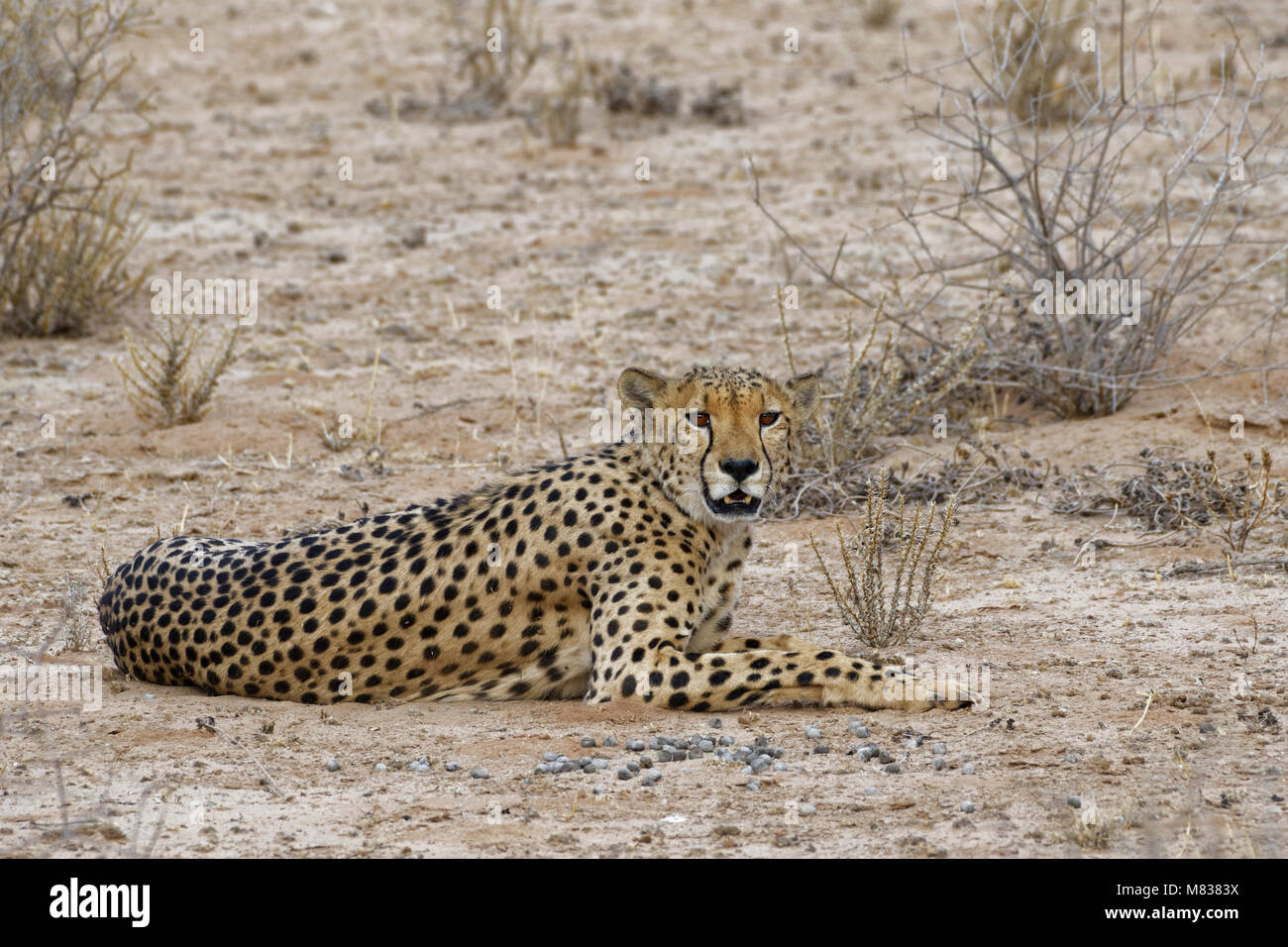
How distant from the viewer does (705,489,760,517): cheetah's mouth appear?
5012mm

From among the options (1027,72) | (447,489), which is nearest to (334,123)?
(1027,72)

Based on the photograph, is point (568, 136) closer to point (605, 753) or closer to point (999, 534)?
point (999, 534)

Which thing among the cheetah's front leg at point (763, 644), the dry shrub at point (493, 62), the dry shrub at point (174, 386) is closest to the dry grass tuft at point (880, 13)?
the dry shrub at point (493, 62)

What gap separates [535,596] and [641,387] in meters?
0.72

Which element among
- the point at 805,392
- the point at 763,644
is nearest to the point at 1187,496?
the point at 805,392

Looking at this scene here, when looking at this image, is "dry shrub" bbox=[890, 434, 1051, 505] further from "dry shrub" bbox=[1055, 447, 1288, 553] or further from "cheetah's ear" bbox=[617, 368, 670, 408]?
"cheetah's ear" bbox=[617, 368, 670, 408]

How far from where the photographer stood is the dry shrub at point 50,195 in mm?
9133

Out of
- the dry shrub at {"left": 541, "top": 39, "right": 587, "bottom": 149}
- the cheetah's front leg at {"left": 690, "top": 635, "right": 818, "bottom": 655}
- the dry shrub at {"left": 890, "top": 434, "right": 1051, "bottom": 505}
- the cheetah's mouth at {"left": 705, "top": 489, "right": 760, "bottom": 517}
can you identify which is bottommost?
the cheetah's front leg at {"left": 690, "top": 635, "right": 818, "bottom": 655}

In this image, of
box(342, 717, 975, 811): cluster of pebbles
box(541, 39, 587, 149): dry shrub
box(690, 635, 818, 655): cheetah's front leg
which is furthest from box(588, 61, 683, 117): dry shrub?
box(342, 717, 975, 811): cluster of pebbles

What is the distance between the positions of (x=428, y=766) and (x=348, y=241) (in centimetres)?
799

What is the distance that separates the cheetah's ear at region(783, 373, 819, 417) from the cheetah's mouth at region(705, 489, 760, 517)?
495 millimetres

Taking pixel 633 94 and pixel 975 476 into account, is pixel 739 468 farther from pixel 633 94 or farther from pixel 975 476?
pixel 633 94

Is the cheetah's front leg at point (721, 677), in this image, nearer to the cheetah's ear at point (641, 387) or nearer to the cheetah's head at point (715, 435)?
the cheetah's head at point (715, 435)

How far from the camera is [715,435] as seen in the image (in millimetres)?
5047
